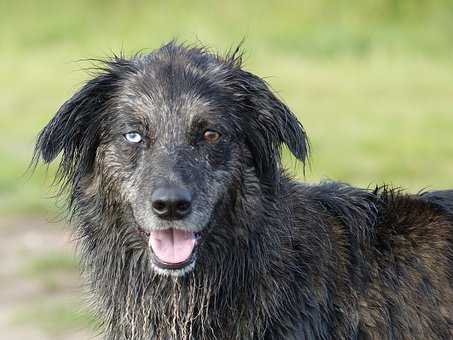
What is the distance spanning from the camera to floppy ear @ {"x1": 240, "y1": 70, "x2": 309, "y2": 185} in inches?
191

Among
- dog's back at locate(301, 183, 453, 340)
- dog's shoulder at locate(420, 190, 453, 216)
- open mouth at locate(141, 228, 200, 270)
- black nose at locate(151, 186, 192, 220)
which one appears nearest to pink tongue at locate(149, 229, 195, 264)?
open mouth at locate(141, 228, 200, 270)

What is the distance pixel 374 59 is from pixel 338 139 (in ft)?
14.0

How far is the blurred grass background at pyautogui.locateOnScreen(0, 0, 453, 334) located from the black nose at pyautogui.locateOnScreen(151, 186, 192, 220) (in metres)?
6.11

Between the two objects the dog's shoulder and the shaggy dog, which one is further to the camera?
the dog's shoulder

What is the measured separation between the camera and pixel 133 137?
4.82m

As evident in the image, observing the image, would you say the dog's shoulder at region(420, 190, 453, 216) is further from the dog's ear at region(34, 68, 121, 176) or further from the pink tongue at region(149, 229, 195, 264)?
the dog's ear at region(34, 68, 121, 176)

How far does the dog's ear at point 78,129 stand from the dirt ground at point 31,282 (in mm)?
1591

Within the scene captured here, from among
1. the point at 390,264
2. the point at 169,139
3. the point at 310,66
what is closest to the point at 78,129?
the point at 169,139

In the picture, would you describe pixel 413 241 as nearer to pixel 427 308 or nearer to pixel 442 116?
pixel 427 308

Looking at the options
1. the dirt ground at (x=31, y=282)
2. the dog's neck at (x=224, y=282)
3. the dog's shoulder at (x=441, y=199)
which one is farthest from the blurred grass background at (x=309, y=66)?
the dog's neck at (x=224, y=282)

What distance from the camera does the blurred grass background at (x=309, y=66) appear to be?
40.5 ft

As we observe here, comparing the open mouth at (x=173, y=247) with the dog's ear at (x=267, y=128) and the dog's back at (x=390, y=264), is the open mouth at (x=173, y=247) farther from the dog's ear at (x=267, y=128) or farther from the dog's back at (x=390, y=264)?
the dog's back at (x=390, y=264)

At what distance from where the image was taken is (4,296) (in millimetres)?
8328

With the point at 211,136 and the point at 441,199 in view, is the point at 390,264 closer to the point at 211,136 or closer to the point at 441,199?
the point at 441,199
